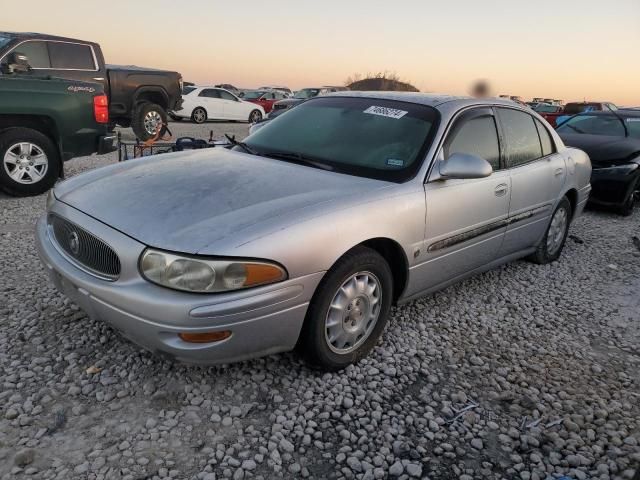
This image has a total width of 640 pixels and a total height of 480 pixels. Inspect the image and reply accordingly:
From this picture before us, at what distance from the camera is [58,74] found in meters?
8.47

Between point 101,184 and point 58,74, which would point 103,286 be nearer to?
point 101,184

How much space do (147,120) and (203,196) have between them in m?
10.3

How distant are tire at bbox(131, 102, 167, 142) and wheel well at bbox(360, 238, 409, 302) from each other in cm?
1001

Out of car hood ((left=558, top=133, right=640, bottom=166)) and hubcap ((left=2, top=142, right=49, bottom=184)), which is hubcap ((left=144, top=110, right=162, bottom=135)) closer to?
hubcap ((left=2, top=142, right=49, bottom=184))

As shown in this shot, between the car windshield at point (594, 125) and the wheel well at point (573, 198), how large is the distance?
363cm

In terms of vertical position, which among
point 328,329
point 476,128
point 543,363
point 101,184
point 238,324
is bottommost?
point 543,363

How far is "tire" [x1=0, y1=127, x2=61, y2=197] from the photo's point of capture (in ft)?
20.1

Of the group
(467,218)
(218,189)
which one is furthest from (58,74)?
(467,218)

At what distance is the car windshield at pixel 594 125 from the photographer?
811 cm

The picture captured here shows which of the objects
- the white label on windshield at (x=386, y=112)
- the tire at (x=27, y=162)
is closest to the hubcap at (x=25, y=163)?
the tire at (x=27, y=162)

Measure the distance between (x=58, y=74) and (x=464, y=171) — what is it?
7.81 meters

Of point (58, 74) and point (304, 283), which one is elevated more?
point (58, 74)

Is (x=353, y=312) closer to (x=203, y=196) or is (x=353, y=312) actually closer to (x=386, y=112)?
(x=203, y=196)

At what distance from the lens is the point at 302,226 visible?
2.50 m
